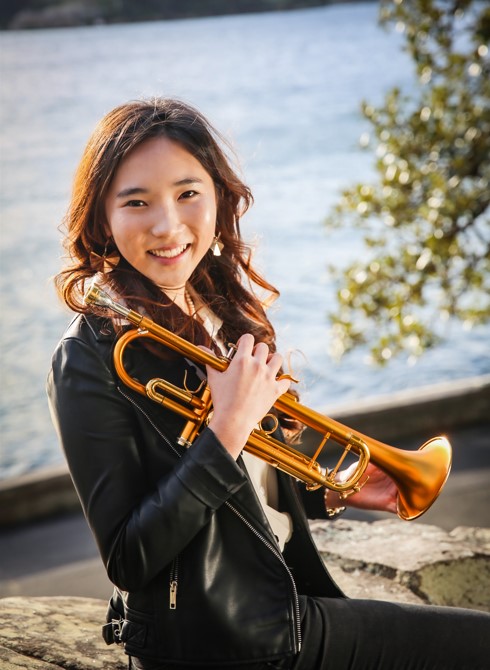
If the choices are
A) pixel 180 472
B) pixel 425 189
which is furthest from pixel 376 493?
pixel 425 189

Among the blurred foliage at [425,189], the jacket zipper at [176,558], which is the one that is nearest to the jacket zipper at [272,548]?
the jacket zipper at [176,558]

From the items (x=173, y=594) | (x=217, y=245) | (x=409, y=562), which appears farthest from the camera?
(x=409, y=562)

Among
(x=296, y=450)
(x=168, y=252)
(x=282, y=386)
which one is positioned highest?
(x=168, y=252)

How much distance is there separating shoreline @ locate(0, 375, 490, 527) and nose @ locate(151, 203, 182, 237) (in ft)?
12.8

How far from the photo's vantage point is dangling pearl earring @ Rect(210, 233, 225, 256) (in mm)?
2334

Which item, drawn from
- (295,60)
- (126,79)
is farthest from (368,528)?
(295,60)

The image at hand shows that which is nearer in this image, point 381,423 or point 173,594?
point 173,594

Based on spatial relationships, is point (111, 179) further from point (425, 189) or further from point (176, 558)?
point (425, 189)

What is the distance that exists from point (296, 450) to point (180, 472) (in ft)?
1.35

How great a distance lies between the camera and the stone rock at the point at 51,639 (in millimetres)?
2318

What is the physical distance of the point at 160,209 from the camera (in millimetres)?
2033

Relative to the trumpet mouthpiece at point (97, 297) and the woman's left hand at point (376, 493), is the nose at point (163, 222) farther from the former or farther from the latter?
the woman's left hand at point (376, 493)

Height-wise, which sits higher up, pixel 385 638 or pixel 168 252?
pixel 168 252

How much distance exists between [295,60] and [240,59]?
295 centimetres
